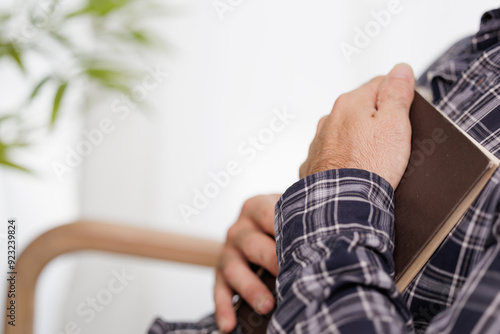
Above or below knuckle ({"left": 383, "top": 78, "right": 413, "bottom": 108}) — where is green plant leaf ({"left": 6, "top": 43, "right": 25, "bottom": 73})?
above

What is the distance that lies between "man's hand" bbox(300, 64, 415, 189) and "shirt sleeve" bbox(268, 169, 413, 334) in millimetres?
26

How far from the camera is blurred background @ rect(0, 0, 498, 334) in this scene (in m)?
1.40

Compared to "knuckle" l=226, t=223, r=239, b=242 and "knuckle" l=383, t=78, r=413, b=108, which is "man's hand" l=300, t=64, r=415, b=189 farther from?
"knuckle" l=226, t=223, r=239, b=242

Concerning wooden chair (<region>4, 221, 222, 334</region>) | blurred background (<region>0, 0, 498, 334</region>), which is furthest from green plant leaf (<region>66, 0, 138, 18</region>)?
wooden chair (<region>4, 221, 222, 334</region>)

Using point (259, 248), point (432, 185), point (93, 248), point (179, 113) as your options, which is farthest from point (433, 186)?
point (179, 113)

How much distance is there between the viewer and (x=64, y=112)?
4.99ft

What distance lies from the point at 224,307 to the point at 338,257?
0.22 meters

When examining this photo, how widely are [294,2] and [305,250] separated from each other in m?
1.17

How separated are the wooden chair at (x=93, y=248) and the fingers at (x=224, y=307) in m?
0.14

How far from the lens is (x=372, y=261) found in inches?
16.0

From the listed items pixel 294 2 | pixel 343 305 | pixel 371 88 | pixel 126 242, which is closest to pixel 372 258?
pixel 343 305

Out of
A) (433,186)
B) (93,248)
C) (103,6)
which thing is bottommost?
(433,186)

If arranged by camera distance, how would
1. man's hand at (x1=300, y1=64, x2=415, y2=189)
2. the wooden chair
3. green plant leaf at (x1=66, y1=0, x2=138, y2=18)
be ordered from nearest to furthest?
1. man's hand at (x1=300, y1=64, x2=415, y2=189)
2. the wooden chair
3. green plant leaf at (x1=66, y1=0, x2=138, y2=18)

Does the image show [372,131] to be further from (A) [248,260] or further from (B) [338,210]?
(A) [248,260]
